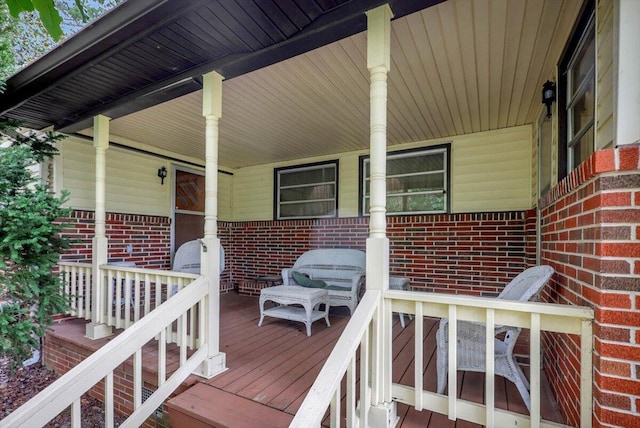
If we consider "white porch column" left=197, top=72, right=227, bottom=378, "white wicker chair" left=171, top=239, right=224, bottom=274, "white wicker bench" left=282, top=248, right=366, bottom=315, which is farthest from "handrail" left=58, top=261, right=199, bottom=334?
"white wicker bench" left=282, top=248, right=366, bottom=315

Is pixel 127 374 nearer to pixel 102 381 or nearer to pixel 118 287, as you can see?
pixel 102 381

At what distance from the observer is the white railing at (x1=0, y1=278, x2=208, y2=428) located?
1517 mm

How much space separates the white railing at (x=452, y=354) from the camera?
1.35 meters

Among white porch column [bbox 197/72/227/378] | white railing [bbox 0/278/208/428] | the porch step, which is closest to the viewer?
white railing [bbox 0/278/208/428]

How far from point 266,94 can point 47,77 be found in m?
1.89

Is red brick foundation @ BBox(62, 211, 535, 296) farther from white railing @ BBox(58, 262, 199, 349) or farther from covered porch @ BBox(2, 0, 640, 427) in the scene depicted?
white railing @ BBox(58, 262, 199, 349)

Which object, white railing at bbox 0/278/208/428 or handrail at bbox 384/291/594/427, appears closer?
handrail at bbox 384/291/594/427

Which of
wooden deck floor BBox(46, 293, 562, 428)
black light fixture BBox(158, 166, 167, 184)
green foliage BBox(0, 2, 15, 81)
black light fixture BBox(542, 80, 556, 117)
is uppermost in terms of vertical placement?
green foliage BBox(0, 2, 15, 81)

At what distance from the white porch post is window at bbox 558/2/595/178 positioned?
113 centimetres

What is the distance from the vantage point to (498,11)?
193 centimetres

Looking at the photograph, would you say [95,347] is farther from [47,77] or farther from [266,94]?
[266,94]

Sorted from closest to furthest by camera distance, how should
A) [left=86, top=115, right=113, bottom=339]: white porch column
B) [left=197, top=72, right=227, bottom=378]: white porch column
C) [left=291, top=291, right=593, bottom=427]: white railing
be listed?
[left=291, top=291, right=593, bottom=427]: white railing, [left=197, top=72, right=227, bottom=378]: white porch column, [left=86, top=115, right=113, bottom=339]: white porch column

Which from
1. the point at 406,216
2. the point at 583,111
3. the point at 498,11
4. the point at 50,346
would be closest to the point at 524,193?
the point at 406,216

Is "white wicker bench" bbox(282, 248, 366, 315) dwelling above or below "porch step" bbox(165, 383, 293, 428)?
above
